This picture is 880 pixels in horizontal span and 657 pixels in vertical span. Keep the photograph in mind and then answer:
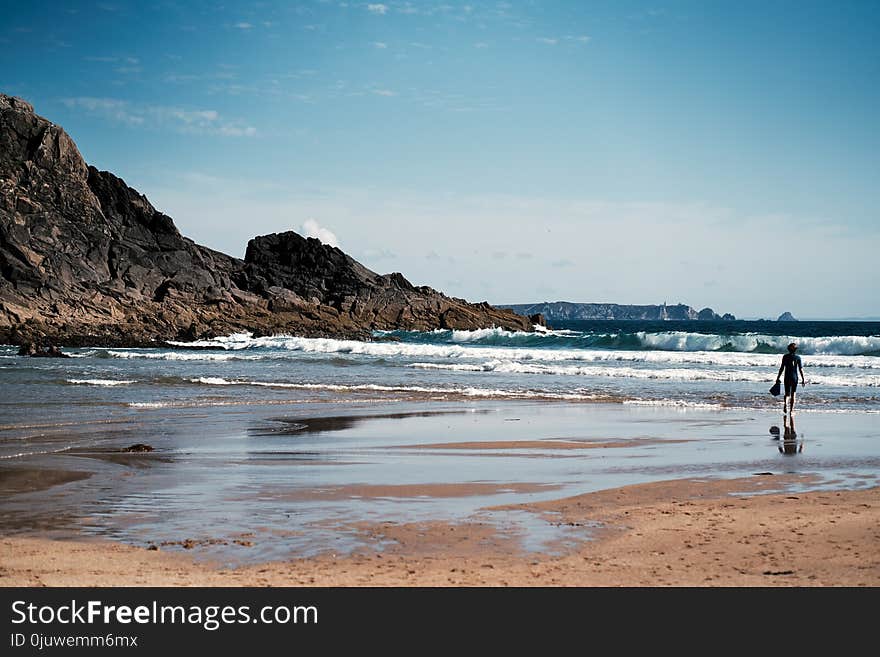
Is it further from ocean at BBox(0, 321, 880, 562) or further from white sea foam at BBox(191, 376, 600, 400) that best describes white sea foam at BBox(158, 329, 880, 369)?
white sea foam at BBox(191, 376, 600, 400)

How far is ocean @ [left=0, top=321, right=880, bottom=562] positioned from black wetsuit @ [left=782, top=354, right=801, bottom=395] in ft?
2.48

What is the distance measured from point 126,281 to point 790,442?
240ft

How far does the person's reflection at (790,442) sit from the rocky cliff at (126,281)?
48.8 meters

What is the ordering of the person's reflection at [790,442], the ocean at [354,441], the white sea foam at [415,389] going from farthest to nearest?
the white sea foam at [415,389] → the person's reflection at [790,442] → the ocean at [354,441]

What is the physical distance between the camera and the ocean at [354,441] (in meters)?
7.90

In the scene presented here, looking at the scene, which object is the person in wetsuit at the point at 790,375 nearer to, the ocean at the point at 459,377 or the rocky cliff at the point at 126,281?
the ocean at the point at 459,377

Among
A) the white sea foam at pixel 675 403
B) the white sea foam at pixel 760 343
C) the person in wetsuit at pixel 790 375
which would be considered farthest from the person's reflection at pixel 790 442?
the white sea foam at pixel 760 343

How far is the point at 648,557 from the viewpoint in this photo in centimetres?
608

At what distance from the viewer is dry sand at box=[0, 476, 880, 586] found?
5492 mm

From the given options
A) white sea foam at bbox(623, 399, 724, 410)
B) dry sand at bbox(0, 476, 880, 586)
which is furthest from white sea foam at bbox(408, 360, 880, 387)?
dry sand at bbox(0, 476, 880, 586)

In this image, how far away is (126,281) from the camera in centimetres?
7681

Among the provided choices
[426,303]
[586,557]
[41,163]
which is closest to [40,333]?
[41,163]
